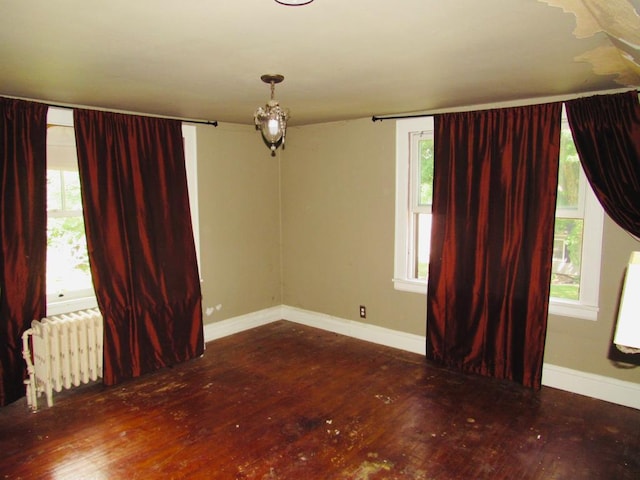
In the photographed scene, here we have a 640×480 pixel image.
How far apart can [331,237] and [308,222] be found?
1.26 feet

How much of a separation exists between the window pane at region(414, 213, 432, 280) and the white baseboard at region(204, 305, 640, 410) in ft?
2.18

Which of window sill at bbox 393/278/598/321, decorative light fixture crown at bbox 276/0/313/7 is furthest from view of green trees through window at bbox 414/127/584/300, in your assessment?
decorative light fixture crown at bbox 276/0/313/7

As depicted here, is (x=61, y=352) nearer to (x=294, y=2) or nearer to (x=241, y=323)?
(x=241, y=323)

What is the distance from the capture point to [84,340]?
346 cm

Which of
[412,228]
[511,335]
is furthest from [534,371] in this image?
[412,228]

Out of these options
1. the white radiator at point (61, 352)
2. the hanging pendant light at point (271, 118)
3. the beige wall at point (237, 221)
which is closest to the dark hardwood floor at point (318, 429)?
the white radiator at point (61, 352)

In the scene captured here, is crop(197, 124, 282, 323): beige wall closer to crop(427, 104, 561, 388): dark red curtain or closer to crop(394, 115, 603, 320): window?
crop(394, 115, 603, 320): window

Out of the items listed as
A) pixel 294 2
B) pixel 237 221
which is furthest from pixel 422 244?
pixel 294 2

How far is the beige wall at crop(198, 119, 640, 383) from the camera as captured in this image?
452 centimetres

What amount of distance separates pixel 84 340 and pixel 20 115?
1.79m

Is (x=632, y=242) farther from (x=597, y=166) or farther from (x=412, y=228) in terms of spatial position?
(x=412, y=228)

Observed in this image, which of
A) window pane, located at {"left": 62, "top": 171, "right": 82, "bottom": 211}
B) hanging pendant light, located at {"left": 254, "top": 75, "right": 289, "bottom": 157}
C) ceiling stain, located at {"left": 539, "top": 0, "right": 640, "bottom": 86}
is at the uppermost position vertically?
ceiling stain, located at {"left": 539, "top": 0, "right": 640, "bottom": 86}

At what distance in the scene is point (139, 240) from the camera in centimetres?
387

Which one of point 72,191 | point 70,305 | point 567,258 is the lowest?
point 70,305
